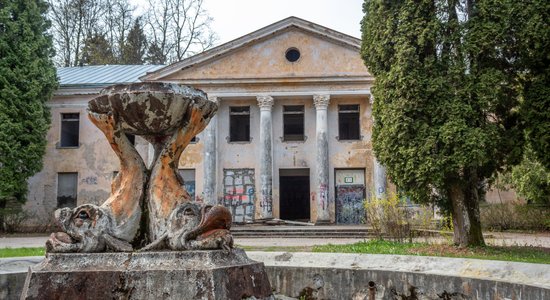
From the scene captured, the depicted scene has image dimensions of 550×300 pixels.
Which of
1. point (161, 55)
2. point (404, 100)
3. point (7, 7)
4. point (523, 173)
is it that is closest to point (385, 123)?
point (404, 100)

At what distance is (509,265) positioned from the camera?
5.88 metres

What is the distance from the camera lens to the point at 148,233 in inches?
206

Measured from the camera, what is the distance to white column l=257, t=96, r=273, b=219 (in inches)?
979

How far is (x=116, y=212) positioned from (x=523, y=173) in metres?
21.0

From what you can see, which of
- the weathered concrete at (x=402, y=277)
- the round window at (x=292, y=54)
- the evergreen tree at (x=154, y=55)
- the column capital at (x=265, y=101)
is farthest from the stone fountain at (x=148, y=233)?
the evergreen tree at (x=154, y=55)

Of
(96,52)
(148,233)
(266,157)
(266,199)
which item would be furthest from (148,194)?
(96,52)

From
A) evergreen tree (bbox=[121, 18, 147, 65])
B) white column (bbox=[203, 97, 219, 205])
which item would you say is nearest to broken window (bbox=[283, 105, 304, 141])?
white column (bbox=[203, 97, 219, 205])

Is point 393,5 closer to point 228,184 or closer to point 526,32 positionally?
point 526,32

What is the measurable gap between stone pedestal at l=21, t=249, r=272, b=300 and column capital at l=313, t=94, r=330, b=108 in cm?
2123

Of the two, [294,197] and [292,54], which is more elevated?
[292,54]

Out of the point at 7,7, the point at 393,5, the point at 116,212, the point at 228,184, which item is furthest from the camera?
the point at 228,184

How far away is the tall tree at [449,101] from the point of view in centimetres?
1088

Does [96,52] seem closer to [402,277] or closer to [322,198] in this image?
[322,198]

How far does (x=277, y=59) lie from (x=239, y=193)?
6965mm
